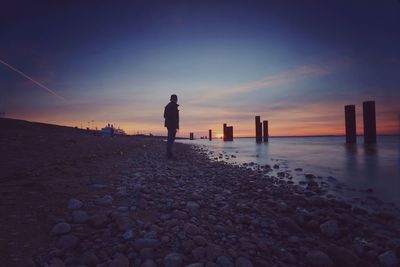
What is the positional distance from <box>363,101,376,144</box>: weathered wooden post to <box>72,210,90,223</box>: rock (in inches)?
1056

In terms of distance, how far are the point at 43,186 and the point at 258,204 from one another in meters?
3.81

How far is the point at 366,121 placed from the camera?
2352cm

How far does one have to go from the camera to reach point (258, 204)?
13.8 feet

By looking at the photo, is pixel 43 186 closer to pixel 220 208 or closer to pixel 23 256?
pixel 23 256

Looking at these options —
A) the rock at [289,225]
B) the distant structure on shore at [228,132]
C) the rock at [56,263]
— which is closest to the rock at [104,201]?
the rock at [56,263]

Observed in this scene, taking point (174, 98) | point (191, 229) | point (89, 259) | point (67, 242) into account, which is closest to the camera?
point (89, 259)

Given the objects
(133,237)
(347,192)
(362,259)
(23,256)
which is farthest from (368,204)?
(23,256)

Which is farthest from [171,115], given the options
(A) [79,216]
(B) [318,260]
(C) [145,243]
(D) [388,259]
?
(D) [388,259]

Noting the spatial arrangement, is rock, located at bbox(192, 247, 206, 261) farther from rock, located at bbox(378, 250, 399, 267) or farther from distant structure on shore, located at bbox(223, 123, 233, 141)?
distant structure on shore, located at bbox(223, 123, 233, 141)

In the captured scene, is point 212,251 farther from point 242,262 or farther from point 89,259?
point 89,259

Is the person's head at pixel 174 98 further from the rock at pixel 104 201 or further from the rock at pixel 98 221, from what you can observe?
the rock at pixel 98 221

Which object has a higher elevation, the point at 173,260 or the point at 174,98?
the point at 174,98

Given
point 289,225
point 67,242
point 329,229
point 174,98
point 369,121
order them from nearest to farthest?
1. point 67,242
2. point 329,229
3. point 289,225
4. point 174,98
5. point 369,121

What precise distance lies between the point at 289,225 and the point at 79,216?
2.82 m
